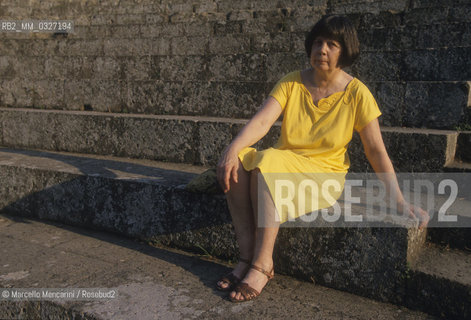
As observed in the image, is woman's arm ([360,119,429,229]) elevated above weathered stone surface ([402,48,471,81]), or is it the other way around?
weathered stone surface ([402,48,471,81])

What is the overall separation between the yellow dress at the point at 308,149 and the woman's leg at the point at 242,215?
109mm

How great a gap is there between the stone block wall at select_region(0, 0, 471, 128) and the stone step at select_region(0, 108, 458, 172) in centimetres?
37

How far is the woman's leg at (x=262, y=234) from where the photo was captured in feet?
7.61

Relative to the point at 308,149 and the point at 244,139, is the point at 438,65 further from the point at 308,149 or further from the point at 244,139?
the point at 244,139

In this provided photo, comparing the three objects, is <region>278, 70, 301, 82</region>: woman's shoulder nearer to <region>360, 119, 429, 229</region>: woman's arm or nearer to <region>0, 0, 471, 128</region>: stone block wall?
<region>360, 119, 429, 229</region>: woman's arm

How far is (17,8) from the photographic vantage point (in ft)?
38.1

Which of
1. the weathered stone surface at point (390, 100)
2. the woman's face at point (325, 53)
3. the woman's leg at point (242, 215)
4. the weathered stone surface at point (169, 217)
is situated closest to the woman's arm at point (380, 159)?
the weathered stone surface at point (169, 217)

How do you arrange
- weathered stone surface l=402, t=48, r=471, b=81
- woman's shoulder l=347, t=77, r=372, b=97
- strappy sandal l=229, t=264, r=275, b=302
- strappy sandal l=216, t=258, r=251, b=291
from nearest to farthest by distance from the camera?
strappy sandal l=229, t=264, r=275, b=302 < strappy sandal l=216, t=258, r=251, b=291 < woman's shoulder l=347, t=77, r=372, b=97 < weathered stone surface l=402, t=48, r=471, b=81

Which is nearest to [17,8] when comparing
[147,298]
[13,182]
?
[13,182]

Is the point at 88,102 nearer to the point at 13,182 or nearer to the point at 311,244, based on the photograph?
the point at 13,182

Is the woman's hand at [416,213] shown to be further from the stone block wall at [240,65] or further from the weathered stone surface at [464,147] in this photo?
the stone block wall at [240,65]

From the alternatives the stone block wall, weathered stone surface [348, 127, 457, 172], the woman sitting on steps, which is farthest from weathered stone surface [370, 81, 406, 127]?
the woman sitting on steps

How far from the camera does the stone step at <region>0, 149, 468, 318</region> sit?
7.54 ft

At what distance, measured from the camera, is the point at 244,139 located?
2430 mm
